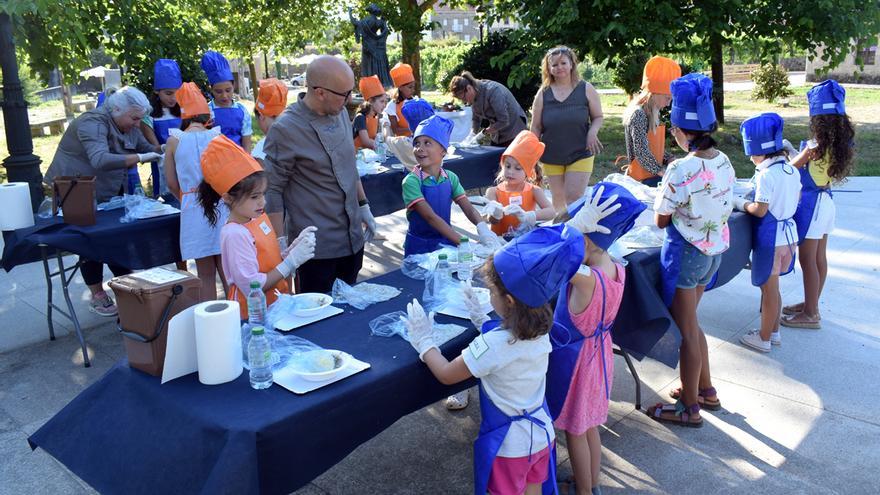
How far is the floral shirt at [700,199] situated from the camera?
3.34 meters

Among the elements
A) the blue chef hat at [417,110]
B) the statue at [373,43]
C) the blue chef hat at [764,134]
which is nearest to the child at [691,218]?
the blue chef hat at [764,134]

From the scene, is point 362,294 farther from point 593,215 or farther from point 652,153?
point 652,153

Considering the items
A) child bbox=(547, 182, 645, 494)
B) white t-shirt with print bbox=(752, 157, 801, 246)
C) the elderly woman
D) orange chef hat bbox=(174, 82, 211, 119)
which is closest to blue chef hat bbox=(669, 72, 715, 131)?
child bbox=(547, 182, 645, 494)

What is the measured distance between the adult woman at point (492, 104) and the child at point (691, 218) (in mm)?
3504

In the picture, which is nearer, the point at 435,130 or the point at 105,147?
the point at 435,130

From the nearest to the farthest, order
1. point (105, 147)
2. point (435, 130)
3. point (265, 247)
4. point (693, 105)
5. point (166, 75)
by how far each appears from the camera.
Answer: point (265, 247) < point (693, 105) < point (435, 130) < point (105, 147) < point (166, 75)

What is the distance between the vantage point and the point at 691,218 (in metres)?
3.41

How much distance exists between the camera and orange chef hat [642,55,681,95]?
4852 mm

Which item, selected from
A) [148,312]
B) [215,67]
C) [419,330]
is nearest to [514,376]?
[419,330]

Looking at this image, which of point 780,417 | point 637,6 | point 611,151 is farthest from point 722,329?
point 611,151

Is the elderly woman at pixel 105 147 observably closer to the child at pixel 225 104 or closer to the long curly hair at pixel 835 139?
the child at pixel 225 104

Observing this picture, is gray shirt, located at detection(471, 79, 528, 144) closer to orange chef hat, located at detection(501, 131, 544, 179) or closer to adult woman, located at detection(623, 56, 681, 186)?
adult woman, located at detection(623, 56, 681, 186)

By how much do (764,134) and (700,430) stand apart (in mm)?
1709

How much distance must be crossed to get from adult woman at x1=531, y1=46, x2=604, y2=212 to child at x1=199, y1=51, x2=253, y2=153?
100 inches
